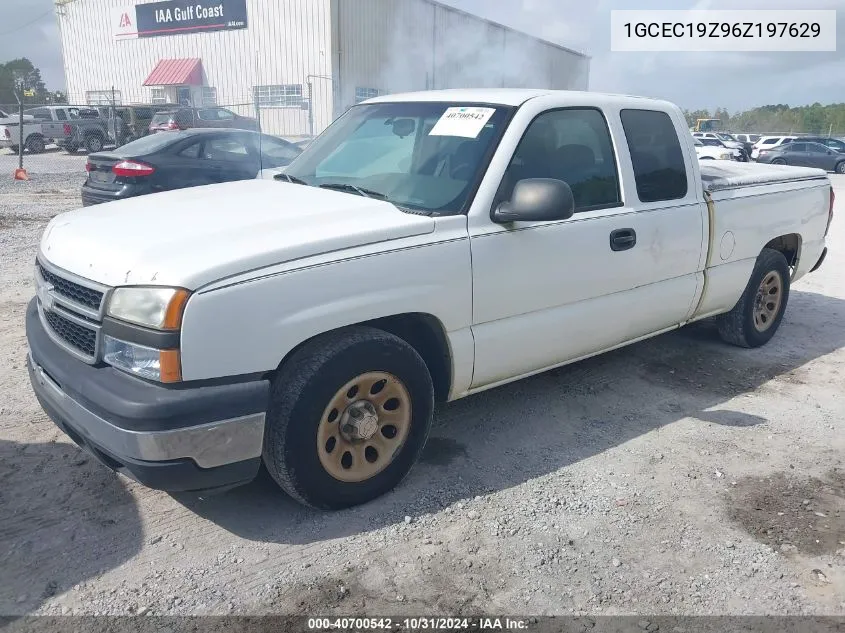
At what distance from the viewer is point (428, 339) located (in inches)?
128

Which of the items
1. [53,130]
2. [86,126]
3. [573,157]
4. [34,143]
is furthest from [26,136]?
[573,157]

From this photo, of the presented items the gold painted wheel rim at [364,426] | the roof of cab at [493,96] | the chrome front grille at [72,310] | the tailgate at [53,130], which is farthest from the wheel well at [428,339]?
the tailgate at [53,130]

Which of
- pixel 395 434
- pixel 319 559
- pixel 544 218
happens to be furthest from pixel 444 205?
pixel 319 559

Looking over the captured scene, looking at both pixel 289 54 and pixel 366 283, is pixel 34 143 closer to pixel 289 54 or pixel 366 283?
pixel 289 54

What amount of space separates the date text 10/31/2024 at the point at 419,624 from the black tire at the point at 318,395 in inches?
23.4

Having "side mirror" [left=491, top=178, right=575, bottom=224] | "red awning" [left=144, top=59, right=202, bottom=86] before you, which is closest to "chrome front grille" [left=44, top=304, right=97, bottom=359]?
"side mirror" [left=491, top=178, right=575, bottom=224]

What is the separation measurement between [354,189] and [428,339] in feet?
2.85

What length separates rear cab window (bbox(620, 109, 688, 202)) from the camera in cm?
400

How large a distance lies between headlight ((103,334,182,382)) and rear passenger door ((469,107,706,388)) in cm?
138

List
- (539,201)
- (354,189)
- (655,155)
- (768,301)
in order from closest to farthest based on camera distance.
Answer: (539,201) → (354,189) → (655,155) → (768,301)

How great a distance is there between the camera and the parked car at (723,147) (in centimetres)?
2402

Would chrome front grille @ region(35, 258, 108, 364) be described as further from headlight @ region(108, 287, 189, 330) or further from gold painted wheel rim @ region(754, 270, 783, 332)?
gold painted wheel rim @ region(754, 270, 783, 332)

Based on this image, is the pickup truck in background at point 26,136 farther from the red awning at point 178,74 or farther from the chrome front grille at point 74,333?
the chrome front grille at point 74,333

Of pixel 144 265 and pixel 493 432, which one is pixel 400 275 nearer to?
pixel 144 265
